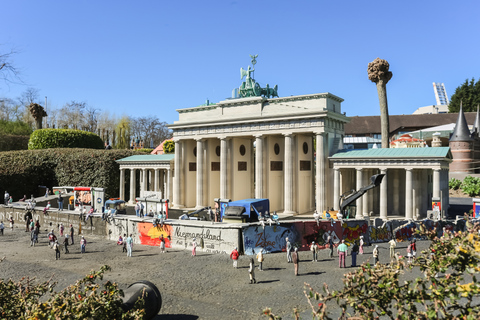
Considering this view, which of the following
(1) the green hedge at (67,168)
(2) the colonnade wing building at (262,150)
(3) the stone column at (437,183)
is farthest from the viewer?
(1) the green hedge at (67,168)

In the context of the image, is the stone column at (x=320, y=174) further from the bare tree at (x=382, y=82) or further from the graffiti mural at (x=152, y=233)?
the graffiti mural at (x=152, y=233)

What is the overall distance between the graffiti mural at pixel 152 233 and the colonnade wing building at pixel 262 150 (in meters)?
16.6

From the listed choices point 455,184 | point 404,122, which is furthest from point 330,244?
point 404,122

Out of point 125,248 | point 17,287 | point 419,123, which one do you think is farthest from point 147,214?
point 419,123

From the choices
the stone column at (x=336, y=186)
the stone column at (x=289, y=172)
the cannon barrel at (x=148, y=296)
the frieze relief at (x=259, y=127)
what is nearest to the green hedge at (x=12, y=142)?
the frieze relief at (x=259, y=127)

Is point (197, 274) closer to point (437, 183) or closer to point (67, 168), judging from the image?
point (437, 183)

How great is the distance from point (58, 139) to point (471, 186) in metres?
71.4

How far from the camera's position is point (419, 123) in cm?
9881

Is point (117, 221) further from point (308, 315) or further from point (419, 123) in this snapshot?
point (419, 123)

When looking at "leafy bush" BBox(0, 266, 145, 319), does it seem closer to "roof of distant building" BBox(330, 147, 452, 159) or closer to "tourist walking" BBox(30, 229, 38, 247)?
"tourist walking" BBox(30, 229, 38, 247)

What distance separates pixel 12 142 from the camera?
2874 inches

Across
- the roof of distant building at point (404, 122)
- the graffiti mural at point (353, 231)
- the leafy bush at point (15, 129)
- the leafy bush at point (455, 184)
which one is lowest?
the graffiti mural at point (353, 231)

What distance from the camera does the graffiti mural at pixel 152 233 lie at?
106 feet

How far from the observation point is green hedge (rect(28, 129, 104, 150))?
225 ft
